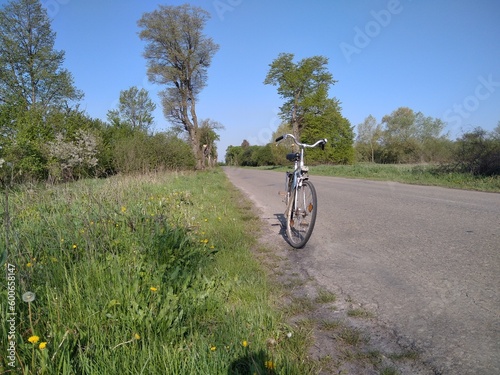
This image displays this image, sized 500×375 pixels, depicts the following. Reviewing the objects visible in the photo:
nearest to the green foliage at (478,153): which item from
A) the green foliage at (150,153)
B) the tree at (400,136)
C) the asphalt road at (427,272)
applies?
the asphalt road at (427,272)

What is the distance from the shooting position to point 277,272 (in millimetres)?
3344

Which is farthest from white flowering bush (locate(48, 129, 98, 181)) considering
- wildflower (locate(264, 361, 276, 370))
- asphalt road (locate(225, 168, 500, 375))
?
wildflower (locate(264, 361, 276, 370))

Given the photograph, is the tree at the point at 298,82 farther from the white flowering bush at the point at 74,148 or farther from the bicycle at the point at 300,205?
the bicycle at the point at 300,205

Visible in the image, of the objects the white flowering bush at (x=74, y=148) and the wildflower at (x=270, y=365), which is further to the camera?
the white flowering bush at (x=74, y=148)

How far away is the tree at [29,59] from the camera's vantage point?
2341 cm

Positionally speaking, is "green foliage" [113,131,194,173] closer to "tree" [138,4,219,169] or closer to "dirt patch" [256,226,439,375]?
"tree" [138,4,219,169]

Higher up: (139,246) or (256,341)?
(139,246)

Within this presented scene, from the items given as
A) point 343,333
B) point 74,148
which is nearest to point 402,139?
point 74,148

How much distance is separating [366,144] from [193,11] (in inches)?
1698

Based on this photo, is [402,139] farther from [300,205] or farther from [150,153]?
[300,205]

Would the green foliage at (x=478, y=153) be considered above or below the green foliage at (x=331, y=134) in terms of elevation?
below

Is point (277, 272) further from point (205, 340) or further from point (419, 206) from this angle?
point (419, 206)

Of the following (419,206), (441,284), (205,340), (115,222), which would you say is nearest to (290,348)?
(205,340)

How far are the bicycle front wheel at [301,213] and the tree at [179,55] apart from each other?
2445cm
